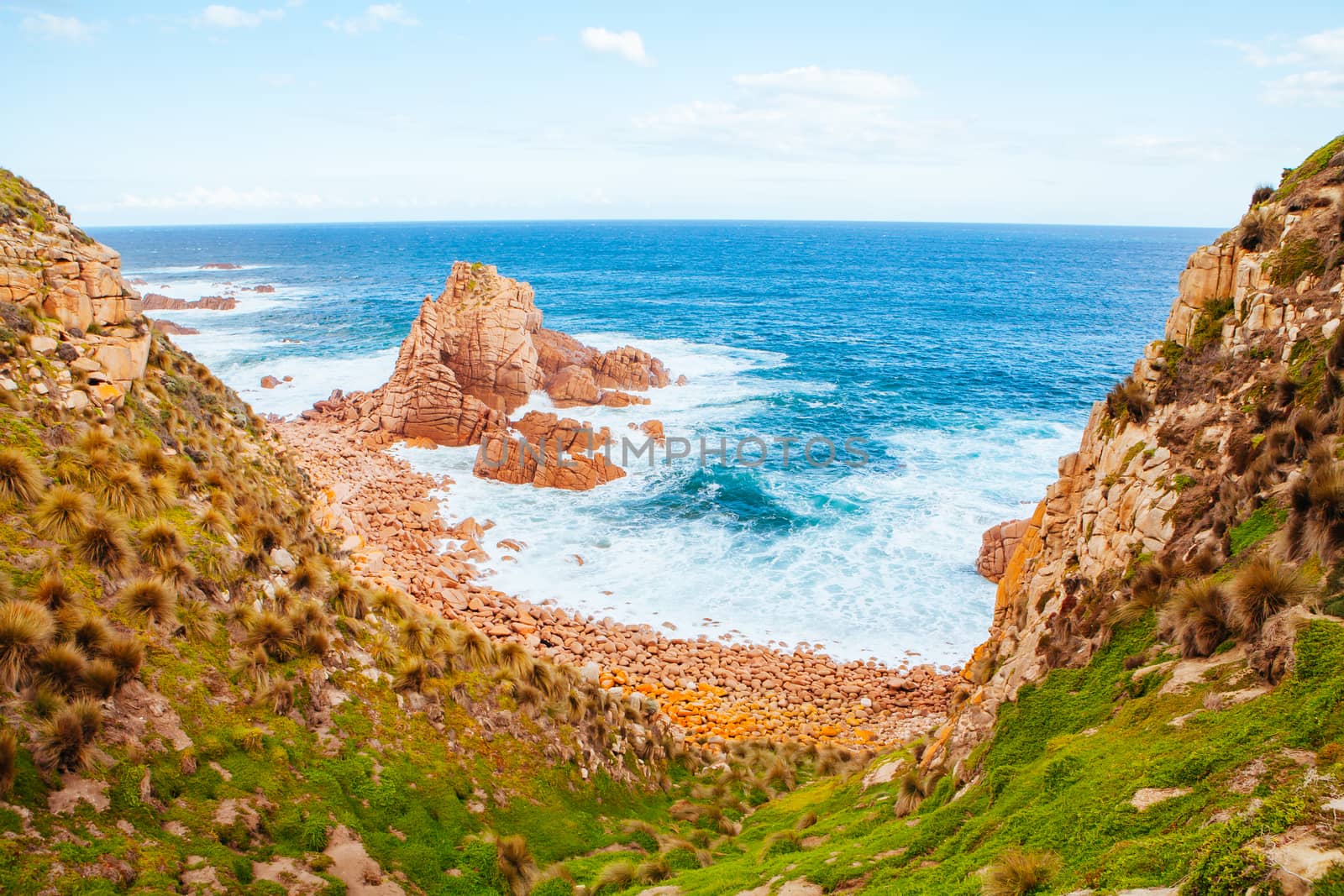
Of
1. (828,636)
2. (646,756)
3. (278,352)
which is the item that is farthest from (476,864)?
(278,352)

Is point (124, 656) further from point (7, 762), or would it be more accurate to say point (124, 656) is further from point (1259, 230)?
point (1259, 230)

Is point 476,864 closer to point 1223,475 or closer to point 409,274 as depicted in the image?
point 1223,475

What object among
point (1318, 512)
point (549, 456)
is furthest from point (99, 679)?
point (549, 456)

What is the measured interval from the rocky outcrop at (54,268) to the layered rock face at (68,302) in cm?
2

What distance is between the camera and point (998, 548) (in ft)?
88.7

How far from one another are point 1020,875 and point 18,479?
13.3 meters

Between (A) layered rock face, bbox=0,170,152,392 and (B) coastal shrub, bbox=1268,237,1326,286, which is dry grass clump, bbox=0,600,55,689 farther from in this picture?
(B) coastal shrub, bbox=1268,237,1326,286

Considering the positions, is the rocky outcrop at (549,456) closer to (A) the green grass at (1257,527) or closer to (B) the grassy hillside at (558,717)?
(B) the grassy hillside at (558,717)

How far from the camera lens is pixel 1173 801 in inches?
213

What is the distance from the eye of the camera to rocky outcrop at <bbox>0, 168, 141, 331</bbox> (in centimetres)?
1472

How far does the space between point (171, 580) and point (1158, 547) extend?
13916mm

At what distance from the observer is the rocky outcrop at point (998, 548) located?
26734 mm

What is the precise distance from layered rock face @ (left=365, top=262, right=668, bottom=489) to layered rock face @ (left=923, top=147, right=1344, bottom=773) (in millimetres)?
25346

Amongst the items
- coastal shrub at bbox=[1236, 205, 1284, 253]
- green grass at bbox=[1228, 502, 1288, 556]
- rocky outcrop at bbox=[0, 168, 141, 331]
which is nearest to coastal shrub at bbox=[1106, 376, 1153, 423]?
coastal shrub at bbox=[1236, 205, 1284, 253]
